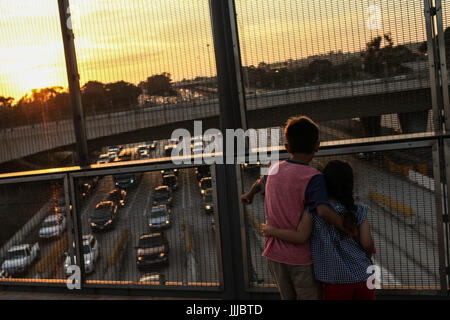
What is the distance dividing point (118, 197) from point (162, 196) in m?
0.48

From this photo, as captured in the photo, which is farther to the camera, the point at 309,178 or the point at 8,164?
the point at 8,164

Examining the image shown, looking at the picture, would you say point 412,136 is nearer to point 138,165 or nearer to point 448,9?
point 448,9

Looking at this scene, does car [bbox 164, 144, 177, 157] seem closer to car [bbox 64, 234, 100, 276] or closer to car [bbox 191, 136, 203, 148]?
car [bbox 191, 136, 203, 148]

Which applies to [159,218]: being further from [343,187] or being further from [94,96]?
[343,187]

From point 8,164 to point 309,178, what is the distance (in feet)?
13.2

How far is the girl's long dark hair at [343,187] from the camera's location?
269cm

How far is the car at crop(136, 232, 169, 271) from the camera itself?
4.55 meters

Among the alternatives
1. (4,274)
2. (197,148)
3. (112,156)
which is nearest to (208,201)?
(197,148)

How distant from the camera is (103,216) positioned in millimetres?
4898

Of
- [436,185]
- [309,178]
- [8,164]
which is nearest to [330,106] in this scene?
[436,185]

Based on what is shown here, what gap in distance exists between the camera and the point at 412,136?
3.98 metres

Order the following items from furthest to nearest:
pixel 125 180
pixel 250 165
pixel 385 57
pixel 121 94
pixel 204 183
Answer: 1. pixel 121 94
2. pixel 125 180
3. pixel 204 183
4. pixel 250 165
5. pixel 385 57

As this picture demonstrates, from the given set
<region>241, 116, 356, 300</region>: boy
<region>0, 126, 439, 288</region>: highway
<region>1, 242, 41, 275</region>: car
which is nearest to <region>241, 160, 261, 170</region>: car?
<region>0, 126, 439, 288</region>: highway

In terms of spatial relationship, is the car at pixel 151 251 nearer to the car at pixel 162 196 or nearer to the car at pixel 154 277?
the car at pixel 154 277
